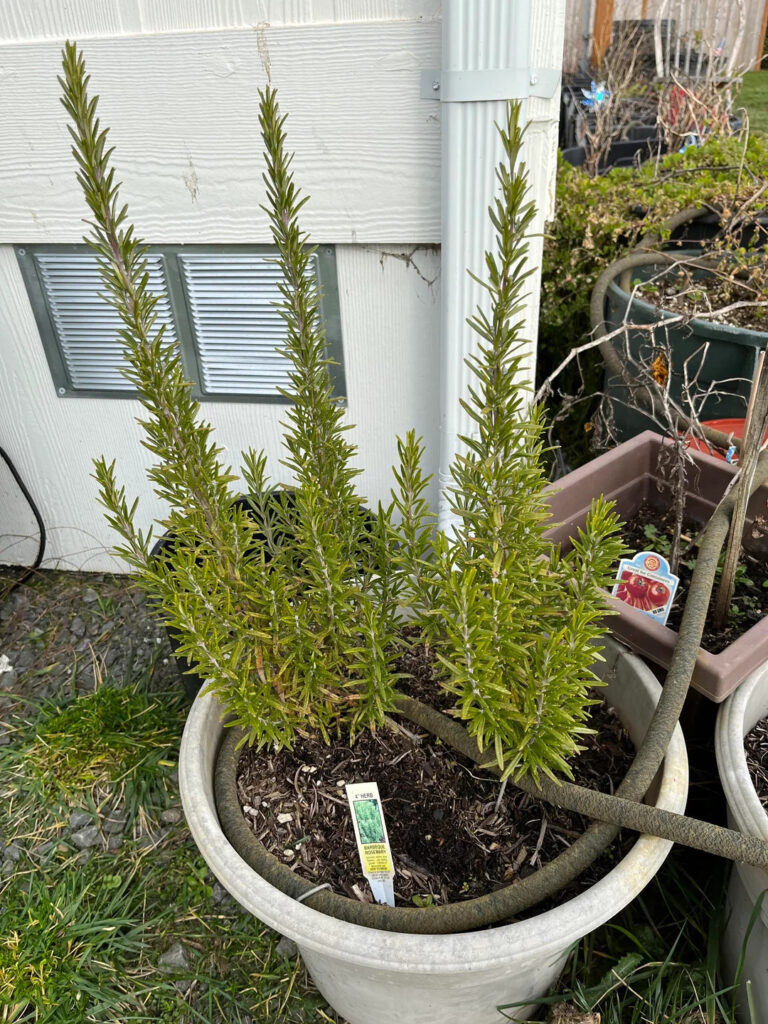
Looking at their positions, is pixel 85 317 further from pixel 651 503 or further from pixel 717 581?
pixel 717 581

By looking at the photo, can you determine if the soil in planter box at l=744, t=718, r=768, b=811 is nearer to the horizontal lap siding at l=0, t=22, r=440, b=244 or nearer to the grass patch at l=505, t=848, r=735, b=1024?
the grass patch at l=505, t=848, r=735, b=1024

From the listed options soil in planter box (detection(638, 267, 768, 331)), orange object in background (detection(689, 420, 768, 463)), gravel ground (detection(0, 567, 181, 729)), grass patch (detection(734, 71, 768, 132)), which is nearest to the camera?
orange object in background (detection(689, 420, 768, 463))

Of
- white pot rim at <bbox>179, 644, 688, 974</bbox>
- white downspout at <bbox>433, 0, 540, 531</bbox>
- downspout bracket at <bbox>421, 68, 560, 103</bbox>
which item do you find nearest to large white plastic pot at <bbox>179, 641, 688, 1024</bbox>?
white pot rim at <bbox>179, 644, 688, 974</bbox>

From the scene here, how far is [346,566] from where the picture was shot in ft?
4.45

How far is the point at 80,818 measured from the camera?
2104 mm

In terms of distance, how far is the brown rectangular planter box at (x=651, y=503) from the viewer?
1.53 metres

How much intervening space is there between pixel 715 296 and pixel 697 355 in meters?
0.42

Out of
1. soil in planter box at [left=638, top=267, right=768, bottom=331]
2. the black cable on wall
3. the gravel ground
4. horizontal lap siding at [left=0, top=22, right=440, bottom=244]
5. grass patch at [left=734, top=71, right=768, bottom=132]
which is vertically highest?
horizontal lap siding at [left=0, top=22, right=440, bottom=244]

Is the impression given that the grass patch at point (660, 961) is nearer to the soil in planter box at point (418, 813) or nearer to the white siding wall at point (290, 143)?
the soil in planter box at point (418, 813)

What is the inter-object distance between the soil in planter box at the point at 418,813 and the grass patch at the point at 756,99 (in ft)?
26.5

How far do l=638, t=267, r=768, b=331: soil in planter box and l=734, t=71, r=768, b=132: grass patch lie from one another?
19.2 ft

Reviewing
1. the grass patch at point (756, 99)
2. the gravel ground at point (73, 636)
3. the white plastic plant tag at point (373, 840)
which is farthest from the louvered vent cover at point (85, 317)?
the grass patch at point (756, 99)

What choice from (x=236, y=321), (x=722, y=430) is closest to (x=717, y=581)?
(x=722, y=430)

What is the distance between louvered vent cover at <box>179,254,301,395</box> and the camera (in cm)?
221
